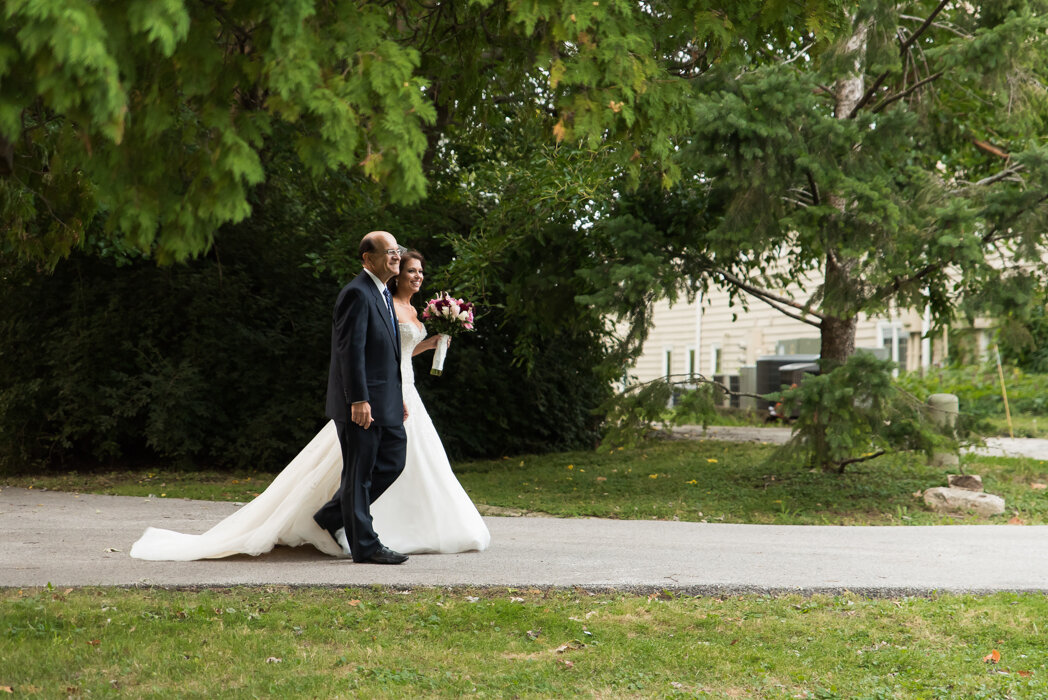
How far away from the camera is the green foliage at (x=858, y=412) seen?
982 cm

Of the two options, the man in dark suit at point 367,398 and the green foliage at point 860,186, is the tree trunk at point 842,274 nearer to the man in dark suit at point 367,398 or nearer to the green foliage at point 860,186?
the green foliage at point 860,186

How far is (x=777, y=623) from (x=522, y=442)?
11.6 meters

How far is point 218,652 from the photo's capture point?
4664 millimetres

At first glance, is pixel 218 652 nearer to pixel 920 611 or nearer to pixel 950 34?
pixel 920 611

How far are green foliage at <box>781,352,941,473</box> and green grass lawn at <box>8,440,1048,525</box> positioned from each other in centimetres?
67

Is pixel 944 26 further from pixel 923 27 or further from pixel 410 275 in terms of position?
pixel 410 275

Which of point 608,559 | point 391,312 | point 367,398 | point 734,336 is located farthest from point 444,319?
point 734,336

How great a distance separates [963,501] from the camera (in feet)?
34.7

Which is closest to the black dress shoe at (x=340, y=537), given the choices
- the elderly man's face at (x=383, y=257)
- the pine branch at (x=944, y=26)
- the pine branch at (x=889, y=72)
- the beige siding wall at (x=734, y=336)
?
the elderly man's face at (x=383, y=257)

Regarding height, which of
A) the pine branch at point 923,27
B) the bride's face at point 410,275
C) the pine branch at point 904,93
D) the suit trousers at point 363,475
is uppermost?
the pine branch at point 923,27

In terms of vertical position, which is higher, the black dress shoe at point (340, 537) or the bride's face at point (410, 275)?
the bride's face at point (410, 275)

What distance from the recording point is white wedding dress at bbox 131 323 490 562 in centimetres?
711

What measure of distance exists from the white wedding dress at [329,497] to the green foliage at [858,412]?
13.4 ft

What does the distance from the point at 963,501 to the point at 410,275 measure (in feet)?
21.2
